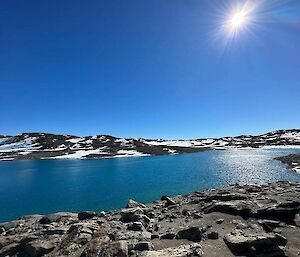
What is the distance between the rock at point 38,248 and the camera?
1562cm

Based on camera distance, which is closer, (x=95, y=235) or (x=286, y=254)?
(x=286, y=254)

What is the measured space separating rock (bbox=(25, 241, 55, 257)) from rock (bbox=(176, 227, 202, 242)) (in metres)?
6.97

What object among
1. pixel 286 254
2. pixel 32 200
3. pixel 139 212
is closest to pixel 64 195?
pixel 32 200

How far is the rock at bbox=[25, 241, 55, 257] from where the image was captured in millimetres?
15623

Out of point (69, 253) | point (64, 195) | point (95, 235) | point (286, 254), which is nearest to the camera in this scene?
point (286, 254)

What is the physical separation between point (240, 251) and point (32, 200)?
3834 centimetres

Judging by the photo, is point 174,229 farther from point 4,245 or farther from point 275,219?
point 4,245

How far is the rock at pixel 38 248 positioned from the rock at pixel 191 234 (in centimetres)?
697

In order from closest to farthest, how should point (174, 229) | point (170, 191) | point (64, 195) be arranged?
1. point (174, 229)
2. point (170, 191)
3. point (64, 195)

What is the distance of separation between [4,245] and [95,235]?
6.39 m

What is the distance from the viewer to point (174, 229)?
17.1 meters

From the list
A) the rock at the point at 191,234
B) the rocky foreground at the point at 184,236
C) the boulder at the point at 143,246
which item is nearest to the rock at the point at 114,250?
the rocky foreground at the point at 184,236

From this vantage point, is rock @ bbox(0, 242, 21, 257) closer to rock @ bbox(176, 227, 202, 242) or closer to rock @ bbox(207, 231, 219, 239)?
rock @ bbox(176, 227, 202, 242)

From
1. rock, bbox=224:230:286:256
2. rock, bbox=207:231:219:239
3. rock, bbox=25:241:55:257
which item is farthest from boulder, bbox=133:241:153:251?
rock, bbox=25:241:55:257
